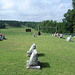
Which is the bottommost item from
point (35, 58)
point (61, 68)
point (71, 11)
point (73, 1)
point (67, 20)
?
point (61, 68)

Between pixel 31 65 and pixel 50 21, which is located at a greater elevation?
pixel 50 21

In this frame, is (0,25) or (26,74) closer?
(26,74)

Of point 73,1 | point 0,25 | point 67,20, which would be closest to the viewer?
point 73,1

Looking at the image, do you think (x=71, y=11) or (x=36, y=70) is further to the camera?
(x=71, y=11)

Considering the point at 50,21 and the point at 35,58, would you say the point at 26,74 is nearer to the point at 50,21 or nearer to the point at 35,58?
the point at 35,58

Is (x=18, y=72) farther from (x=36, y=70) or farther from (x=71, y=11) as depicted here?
(x=71, y=11)

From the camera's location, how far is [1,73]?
5.46 metres

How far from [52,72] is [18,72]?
1739 millimetres

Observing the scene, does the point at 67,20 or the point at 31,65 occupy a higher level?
the point at 67,20

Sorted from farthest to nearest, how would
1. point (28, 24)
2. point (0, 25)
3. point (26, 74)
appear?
1. point (28, 24)
2. point (0, 25)
3. point (26, 74)

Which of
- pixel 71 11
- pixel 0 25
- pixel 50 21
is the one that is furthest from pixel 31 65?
pixel 0 25

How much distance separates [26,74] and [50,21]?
257ft

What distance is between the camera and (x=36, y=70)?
592 cm

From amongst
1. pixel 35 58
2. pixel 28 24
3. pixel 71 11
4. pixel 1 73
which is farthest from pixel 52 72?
pixel 28 24
